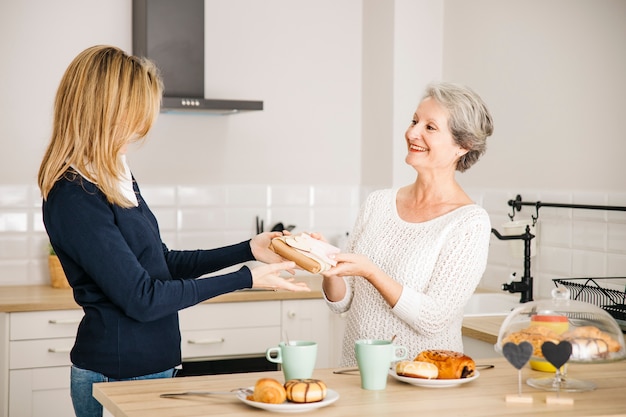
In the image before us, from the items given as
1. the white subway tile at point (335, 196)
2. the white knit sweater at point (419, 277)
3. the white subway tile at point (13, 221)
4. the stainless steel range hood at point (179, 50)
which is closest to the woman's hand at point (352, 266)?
the white knit sweater at point (419, 277)

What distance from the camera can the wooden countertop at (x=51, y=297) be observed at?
11.5 feet

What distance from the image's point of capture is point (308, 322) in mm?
3965

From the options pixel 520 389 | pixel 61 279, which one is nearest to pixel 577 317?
pixel 520 389

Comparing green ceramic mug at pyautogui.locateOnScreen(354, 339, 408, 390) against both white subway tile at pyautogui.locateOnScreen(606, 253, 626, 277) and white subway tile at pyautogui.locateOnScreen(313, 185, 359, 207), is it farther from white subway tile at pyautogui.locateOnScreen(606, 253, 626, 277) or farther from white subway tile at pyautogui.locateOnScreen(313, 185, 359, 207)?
white subway tile at pyautogui.locateOnScreen(313, 185, 359, 207)

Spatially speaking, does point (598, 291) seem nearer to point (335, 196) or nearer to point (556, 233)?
point (556, 233)

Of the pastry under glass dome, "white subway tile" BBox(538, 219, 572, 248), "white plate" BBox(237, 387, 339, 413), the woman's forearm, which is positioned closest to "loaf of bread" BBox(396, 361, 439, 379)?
the pastry under glass dome

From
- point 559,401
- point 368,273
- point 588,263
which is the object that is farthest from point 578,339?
point 588,263

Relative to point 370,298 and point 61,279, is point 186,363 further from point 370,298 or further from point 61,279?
point 370,298

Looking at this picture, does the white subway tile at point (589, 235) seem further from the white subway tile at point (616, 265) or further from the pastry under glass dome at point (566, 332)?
the pastry under glass dome at point (566, 332)

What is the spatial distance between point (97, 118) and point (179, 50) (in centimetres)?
214

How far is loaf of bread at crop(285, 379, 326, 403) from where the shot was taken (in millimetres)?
1697

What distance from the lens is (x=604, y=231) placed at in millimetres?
3330

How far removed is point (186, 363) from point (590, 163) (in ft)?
6.29

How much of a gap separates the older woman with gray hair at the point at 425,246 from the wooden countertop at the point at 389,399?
0.32 metres
